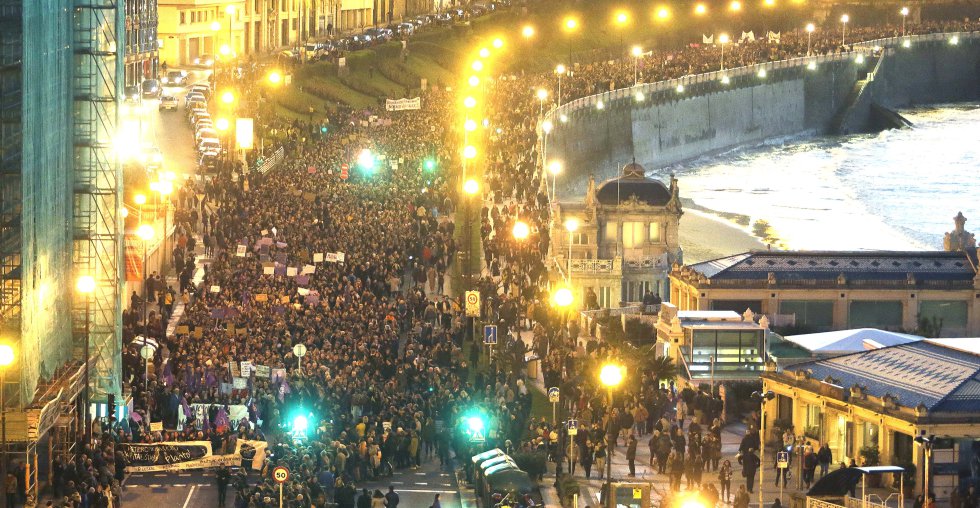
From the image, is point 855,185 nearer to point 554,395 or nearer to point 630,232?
point 630,232

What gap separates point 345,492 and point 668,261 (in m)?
30.4

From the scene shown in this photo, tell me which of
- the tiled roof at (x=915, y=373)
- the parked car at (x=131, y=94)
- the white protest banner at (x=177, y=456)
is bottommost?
the white protest banner at (x=177, y=456)

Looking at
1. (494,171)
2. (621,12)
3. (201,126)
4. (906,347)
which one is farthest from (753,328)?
(621,12)

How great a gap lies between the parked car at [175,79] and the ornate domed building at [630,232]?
35536mm

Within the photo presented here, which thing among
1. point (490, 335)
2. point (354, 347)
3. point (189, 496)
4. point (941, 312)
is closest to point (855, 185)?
point (941, 312)

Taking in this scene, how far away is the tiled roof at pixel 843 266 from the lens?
6619 centimetres

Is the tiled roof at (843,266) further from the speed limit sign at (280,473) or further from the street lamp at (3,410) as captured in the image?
the street lamp at (3,410)

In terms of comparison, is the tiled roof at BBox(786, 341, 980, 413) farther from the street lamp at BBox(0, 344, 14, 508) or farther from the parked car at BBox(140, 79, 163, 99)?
the parked car at BBox(140, 79, 163, 99)

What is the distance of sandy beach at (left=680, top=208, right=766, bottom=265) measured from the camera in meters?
98.3

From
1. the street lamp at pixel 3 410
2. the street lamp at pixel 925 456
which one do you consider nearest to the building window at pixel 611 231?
the street lamp at pixel 925 456

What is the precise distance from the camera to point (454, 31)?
146 metres

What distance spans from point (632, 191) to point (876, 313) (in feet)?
36.6

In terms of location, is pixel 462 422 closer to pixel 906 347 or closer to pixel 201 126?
pixel 906 347

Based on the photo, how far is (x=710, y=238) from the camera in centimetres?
10469
